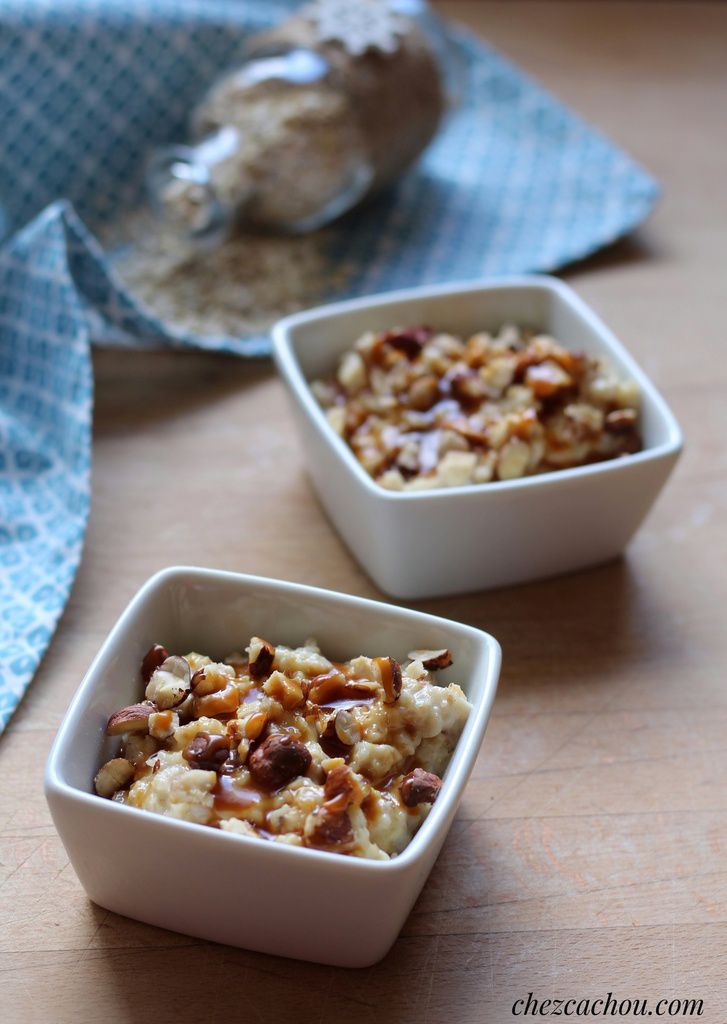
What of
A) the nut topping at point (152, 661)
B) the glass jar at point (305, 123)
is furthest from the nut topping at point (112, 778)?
the glass jar at point (305, 123)

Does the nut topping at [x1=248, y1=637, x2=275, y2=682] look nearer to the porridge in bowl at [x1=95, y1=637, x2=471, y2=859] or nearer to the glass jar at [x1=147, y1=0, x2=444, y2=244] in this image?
the porridge in bowl at [x1=95, y1=637, x2=471, y2=859]

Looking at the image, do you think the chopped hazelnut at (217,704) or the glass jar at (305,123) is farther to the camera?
the glass jar at (305,123)

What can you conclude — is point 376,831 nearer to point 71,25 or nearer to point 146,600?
point 146,600

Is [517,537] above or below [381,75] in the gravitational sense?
below

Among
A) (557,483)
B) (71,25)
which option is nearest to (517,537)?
(557,483)

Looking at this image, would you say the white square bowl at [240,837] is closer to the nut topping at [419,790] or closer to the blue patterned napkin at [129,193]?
the nut topping at [419,790]

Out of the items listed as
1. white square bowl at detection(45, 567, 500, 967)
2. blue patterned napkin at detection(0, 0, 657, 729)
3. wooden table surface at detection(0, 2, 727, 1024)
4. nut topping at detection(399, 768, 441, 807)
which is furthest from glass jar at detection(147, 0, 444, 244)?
nut topping at detection(399, 768, 441, 807)
